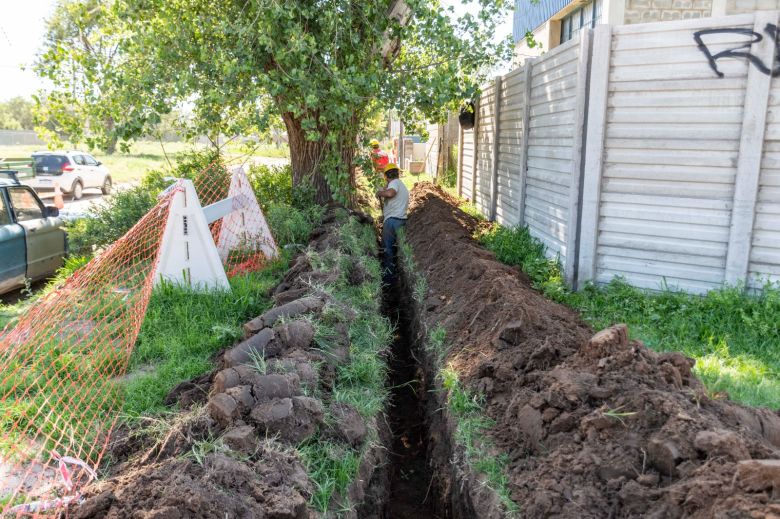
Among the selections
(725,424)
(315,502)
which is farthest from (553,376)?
(315,502)

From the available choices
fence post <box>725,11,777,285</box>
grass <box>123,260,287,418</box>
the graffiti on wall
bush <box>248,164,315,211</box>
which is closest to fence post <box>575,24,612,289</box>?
the graffiti on wall

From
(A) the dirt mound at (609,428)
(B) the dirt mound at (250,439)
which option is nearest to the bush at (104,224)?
(B) the dirt mound at (250,439)

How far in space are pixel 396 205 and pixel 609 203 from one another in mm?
4352

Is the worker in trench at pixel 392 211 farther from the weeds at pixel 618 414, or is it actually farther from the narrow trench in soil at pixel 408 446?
the weeds at pixel 618 414

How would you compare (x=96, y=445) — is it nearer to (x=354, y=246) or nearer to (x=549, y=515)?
(x=549, y=515)

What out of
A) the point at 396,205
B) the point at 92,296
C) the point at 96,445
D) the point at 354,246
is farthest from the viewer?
the point at 396,205

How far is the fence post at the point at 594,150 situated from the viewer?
6023 mm

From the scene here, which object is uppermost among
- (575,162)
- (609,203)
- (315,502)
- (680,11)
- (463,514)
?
(680,11)

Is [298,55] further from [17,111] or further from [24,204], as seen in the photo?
[17,111]

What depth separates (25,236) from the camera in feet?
26.1

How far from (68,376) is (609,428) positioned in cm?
371

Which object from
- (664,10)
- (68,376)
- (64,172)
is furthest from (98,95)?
(64,172)

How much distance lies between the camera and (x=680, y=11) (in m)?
11.0

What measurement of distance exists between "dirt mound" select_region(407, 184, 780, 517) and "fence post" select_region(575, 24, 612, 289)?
1734 millimetres
